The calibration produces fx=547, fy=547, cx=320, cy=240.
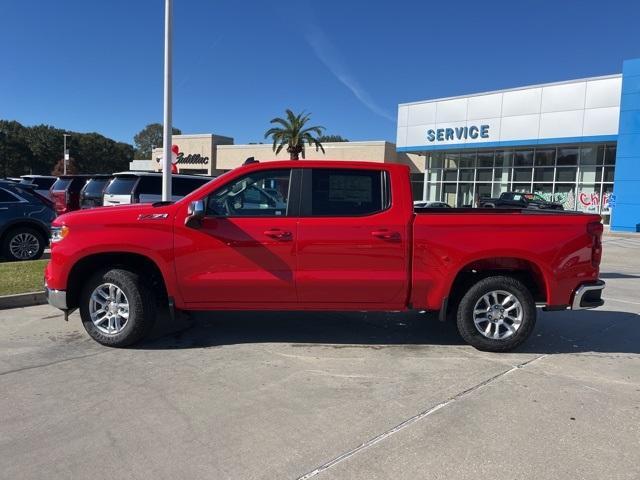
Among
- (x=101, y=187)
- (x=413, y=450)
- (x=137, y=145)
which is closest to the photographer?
(x=413, y=450)

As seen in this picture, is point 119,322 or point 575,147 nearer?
point 119,322

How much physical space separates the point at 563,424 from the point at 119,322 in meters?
4.16

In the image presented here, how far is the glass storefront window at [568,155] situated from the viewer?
3047cm

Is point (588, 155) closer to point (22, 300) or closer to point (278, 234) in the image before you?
point (278, 234)

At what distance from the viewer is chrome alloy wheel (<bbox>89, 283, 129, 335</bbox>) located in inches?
218

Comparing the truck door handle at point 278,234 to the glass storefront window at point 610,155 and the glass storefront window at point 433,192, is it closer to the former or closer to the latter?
the glass storefront window at point 610,155

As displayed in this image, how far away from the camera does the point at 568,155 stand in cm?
3064

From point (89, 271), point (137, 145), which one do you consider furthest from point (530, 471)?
point (137, 145)

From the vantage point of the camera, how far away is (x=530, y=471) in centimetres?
329

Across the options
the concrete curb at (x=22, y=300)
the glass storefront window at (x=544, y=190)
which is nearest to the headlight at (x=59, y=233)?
the concrete curb at (x=22, y=300)

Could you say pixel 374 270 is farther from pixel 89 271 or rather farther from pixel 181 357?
pixel 89 271

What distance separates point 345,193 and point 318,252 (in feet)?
2.18

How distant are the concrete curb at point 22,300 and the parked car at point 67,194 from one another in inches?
332

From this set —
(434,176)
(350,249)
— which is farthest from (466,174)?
(350,249)
